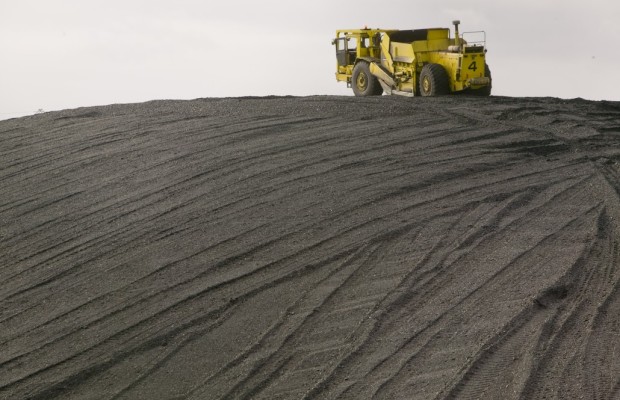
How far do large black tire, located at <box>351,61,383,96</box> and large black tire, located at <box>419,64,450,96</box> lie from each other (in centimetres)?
214

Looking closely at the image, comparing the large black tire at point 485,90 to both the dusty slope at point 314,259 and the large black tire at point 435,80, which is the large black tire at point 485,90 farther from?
the dusty slope at point 314,259

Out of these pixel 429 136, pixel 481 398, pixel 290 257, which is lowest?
pixel 481 398

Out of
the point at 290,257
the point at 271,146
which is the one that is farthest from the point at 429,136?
the point at 290,257

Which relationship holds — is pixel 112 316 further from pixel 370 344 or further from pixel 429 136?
pixel 429 136

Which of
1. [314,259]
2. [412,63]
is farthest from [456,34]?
[314,259]

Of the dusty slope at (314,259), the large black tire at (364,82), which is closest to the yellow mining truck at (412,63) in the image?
the large black tire at (364,82)

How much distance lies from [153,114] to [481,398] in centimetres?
1051

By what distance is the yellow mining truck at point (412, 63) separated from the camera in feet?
62.6

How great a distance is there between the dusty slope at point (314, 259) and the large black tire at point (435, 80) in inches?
146

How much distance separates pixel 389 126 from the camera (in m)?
14.5

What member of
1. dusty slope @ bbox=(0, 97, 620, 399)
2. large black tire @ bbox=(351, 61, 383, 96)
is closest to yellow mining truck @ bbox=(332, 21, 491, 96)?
large black tire @ bbox=(351, 61, 383, 96)

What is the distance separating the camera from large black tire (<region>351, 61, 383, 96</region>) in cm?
2134

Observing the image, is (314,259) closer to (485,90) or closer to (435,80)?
(435,80)

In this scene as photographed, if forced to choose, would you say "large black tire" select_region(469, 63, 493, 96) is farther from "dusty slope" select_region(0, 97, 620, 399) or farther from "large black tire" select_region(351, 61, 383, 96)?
"dusty slope" select_region(0, 97, 620, 399)
